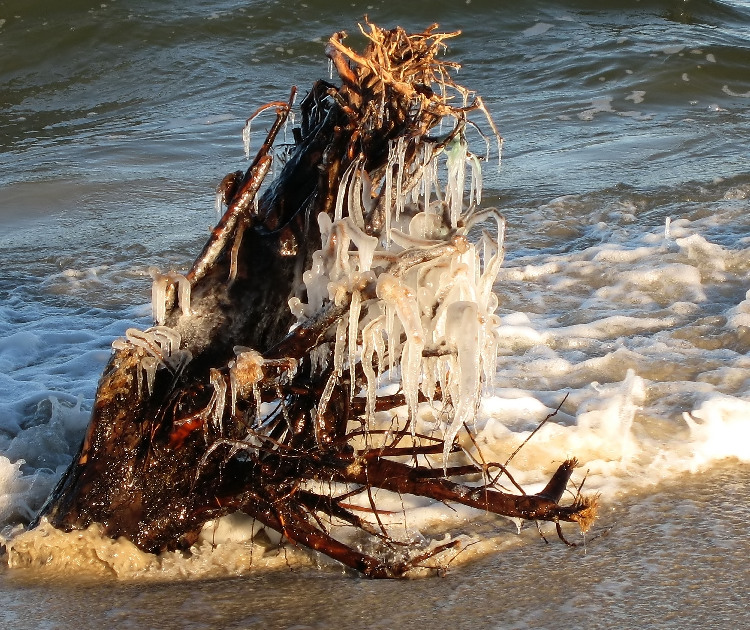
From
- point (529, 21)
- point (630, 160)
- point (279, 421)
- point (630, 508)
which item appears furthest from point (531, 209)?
point (529, 21)

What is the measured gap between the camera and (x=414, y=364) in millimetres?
2314

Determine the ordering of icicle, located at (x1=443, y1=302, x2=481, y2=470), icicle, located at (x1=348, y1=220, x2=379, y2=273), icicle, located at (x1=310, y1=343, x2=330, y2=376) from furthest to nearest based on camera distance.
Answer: icicle, located at (x1=310, y1=343, x2=330, y2=376) → icicle, located at (x1=348, y1=220, x2=379, y2=273) → icicle, located at (x1=443, y1=302, x2=481, y2=470)

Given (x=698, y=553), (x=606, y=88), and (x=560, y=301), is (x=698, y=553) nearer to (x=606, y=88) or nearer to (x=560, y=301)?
(x=560, y=301)

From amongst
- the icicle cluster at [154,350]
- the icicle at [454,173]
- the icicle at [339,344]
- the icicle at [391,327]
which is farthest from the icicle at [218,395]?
the icicle at [454,173]

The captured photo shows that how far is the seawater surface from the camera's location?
2.74 m

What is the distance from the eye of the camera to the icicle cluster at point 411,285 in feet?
Answer: 7.59

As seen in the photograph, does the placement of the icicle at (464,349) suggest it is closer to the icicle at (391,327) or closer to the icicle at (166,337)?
the icicle at (391,327)

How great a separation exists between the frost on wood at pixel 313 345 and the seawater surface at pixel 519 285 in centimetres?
20

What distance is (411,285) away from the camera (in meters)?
2.42

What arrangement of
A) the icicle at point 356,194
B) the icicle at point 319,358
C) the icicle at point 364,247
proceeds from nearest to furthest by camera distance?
the icicle at point 364,247 → the icicle at point 356,194 → the icicle at point 319,358

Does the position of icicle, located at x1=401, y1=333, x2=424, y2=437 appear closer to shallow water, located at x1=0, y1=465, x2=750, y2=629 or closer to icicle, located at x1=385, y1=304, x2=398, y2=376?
icicle, located at x1=385, y1=304, x2=398, y2=376

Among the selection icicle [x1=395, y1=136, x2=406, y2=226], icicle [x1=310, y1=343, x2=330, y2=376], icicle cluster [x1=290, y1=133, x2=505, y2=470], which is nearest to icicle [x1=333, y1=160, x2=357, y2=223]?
icicle cluster [x1=290, y1=133, x2=505, y2=470]

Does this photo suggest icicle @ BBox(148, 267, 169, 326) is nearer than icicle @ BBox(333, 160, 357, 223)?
No

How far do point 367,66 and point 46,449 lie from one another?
215 cm
